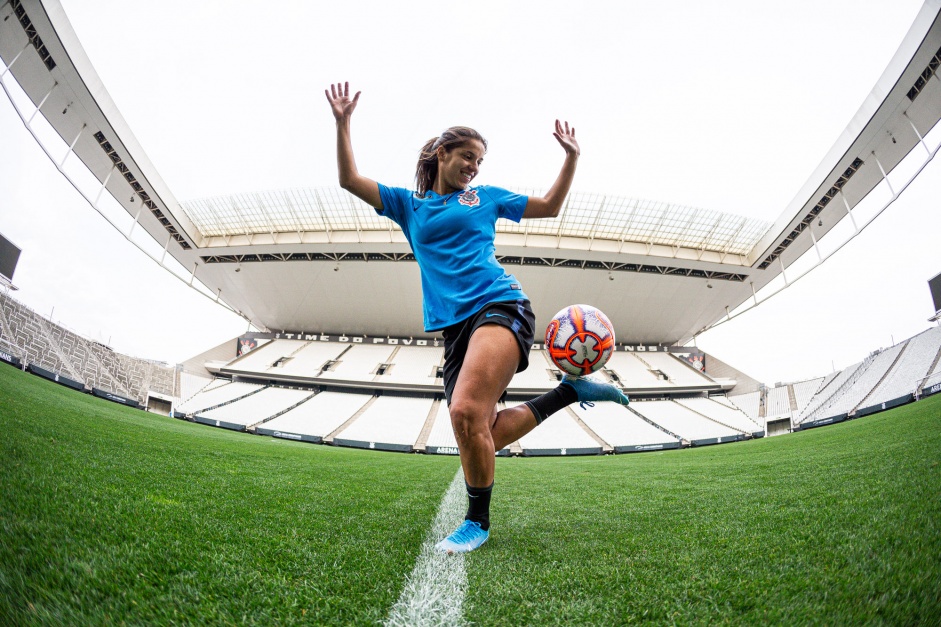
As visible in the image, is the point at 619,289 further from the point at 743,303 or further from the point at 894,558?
the point at 894,558

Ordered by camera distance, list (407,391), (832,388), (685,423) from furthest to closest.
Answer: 1. (407,391)
2. (832,388)
3. (685,423)

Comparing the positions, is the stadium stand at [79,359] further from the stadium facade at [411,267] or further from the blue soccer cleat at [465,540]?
the blue soccer cleat at [465,540]

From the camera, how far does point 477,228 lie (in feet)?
6.97

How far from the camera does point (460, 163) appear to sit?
86.1 inches

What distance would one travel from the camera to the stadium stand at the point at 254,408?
18.1m

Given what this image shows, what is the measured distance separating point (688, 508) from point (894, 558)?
139cm

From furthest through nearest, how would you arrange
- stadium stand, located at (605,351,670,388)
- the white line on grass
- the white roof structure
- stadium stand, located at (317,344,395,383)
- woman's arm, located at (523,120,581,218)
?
stadium stand, located at (605,351,670,388) < stadium stand, located at (317,344,395,383) < the white roof structure < woman's arm, located at (523,120,581,218) < the white line on grass

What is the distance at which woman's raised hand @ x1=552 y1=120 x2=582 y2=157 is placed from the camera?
2350 mm

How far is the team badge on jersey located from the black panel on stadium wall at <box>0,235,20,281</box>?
2423 centimetres

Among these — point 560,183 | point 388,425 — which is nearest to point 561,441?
point 388,425

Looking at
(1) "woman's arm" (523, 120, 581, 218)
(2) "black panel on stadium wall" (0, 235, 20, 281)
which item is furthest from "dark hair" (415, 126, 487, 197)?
(2) "black panel on stadium wall" (0, 235, 20, 281)

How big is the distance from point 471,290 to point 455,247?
30 centimetres

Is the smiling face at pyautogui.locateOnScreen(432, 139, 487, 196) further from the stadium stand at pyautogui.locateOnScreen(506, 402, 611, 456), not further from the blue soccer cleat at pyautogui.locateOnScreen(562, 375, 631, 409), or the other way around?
the stadium stand at pyautogui.locateOnScreen(506, 402, 611, 456)

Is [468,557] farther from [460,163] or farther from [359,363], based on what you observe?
[359,363]
